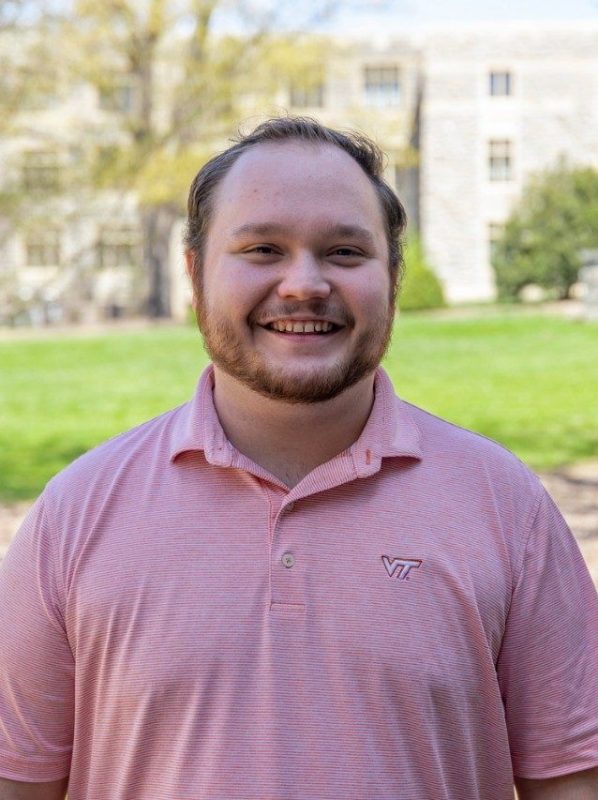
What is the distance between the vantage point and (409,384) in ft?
53.5

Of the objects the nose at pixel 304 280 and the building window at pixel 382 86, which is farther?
the building window at pixel 382 86

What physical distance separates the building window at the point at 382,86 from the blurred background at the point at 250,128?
0.27 feet

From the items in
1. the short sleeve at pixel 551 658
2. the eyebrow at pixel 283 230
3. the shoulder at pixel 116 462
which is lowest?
the short sleeve at pixel 551 658

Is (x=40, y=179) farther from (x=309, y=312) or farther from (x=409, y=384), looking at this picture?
(x=309, y=312)

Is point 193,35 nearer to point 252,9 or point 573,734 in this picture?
point 252,9

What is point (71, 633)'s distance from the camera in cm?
192

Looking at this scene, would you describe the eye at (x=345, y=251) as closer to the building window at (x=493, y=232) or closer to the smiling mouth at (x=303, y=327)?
the smiling mouth at (x=303, y=327)

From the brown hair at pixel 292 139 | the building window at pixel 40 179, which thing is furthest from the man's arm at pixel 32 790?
the building window at pixel 40 179

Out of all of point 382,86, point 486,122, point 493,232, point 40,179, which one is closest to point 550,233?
point 493,232

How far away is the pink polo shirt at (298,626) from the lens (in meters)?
1.82

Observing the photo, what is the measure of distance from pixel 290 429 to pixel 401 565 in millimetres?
286

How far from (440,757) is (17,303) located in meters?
7.32

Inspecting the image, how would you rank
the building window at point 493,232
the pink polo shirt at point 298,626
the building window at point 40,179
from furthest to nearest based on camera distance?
the building window at point 493,232 → the building window at point 40,179 → the pink polo shirt at point 298,626

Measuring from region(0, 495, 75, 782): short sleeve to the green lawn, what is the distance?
776 centimetres
